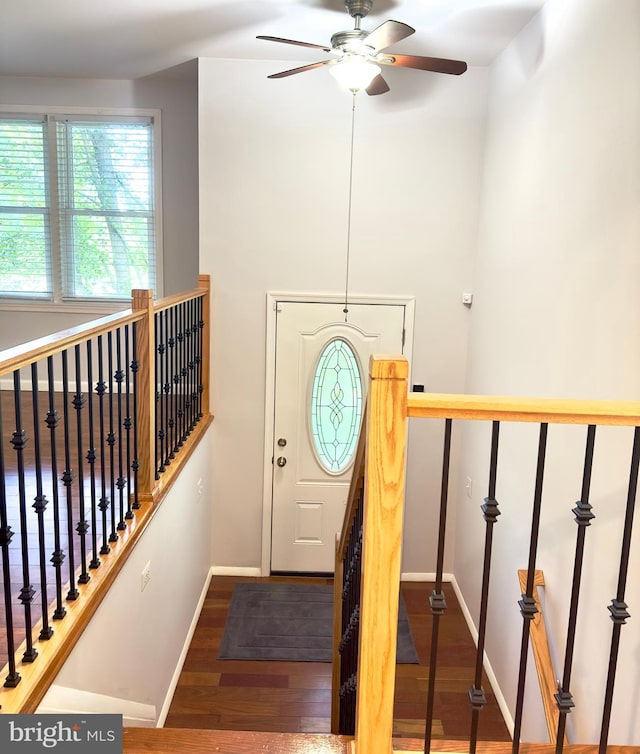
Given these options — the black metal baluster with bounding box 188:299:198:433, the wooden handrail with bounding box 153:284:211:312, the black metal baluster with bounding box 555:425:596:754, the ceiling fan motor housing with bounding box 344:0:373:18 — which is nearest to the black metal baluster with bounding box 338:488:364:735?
the black metal baluster with bounding box 555:425:596:754

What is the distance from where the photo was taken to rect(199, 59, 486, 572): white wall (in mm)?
4516

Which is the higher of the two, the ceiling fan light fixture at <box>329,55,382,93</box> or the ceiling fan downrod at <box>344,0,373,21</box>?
the ceiling fan downrod at <box>344,0,373,21</box>

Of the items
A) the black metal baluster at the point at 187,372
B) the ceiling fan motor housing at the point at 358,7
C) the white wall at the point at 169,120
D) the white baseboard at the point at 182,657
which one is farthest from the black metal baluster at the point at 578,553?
the white wall at the point at 169,120

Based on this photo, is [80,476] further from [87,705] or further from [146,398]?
[146,398]

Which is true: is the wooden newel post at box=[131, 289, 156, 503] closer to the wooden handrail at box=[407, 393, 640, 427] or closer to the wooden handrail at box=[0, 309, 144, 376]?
the wooden handrail at box=[0, 309, 144, 376]

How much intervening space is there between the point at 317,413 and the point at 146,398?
195 cm

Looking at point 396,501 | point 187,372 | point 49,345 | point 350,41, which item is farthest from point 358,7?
point 396,501

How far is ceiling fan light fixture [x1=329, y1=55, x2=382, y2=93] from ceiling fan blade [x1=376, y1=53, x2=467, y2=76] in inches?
2.4

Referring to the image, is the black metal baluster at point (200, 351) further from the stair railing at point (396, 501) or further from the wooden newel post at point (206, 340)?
the stair railing at point (396, 501)

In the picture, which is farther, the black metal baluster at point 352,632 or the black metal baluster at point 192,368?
the black metal baluster at point 192,368

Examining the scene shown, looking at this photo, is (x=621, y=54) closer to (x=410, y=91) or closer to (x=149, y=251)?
(x=410, y=91)

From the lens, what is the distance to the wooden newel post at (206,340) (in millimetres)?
4676

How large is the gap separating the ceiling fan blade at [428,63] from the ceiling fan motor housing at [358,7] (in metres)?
0.34

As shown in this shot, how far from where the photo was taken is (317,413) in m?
4.94
